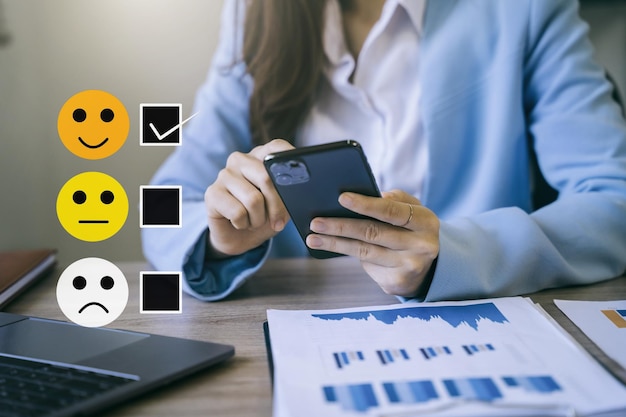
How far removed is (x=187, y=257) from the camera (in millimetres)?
652

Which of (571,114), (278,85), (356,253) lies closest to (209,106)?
(278,85)

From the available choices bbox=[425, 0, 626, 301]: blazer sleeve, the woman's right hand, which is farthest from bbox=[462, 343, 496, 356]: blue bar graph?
the woman's right hand

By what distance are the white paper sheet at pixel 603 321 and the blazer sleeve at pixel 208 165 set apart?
1.00 ft

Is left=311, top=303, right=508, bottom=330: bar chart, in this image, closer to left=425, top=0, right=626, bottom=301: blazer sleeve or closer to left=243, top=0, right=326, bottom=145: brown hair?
left=425, top=0, right=626, bottom=301: blazer sleeve

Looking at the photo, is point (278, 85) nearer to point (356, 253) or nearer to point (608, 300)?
point (356, 253)

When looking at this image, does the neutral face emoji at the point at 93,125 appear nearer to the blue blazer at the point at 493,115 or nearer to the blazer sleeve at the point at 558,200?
the blue blazer at the point at 493,115

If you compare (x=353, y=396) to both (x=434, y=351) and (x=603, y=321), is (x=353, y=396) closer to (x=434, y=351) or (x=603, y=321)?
(x=434, y=351)

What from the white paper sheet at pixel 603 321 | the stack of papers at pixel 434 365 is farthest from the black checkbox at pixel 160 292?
the white paper sheet at pixel 603 321

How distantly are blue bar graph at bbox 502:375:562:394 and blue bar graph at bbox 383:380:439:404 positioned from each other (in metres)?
0.05

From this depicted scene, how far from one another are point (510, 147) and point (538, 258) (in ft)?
0.80

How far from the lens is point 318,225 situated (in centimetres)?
55

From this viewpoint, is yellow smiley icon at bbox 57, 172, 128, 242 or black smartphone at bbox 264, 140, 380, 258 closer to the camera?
black smartphone at bbox 264, 140, 380, 258

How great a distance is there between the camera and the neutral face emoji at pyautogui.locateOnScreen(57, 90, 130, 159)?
1.95 feet

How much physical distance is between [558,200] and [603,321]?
0.71 ft
